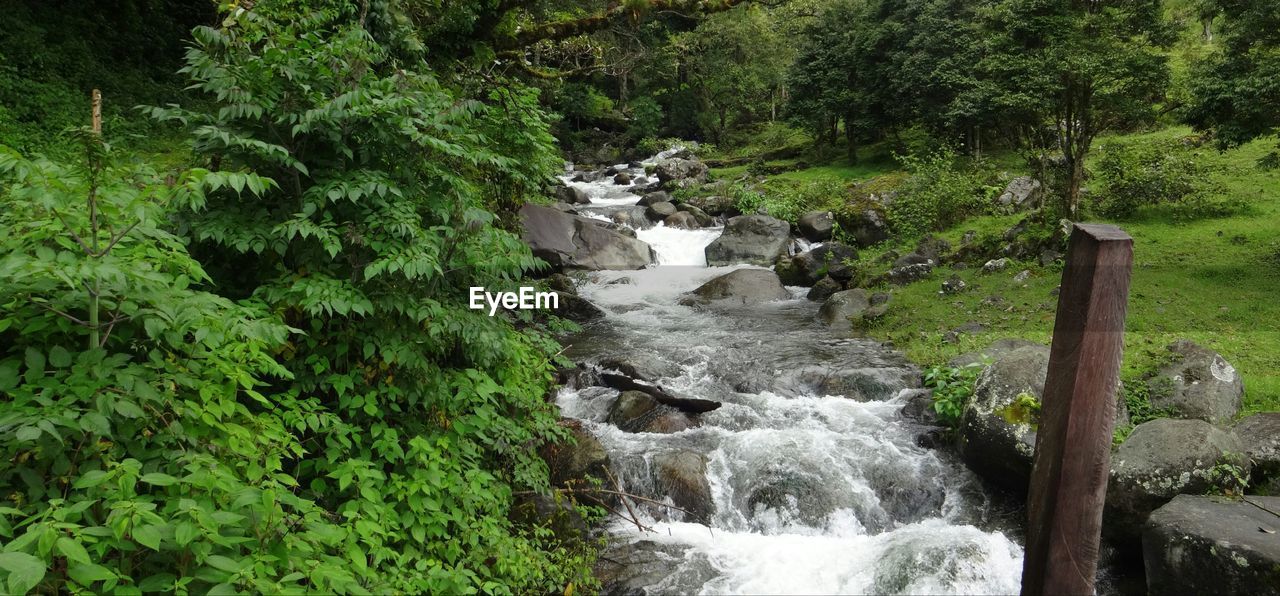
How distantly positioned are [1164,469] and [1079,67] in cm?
1070

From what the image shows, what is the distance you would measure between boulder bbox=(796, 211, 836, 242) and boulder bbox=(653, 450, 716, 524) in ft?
45.4

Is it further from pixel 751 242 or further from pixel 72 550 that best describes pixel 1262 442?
pixel 751 242

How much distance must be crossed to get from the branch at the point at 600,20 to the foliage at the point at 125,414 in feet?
26.6

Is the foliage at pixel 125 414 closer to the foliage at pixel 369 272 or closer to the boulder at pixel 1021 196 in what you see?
Result: the foliage at pixel 369 272

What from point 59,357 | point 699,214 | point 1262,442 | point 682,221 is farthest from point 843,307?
point 59,357

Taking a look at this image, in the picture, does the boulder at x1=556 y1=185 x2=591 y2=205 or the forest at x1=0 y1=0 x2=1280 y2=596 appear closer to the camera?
the forest at x1=0 y1=0 x2=1280 y2=596

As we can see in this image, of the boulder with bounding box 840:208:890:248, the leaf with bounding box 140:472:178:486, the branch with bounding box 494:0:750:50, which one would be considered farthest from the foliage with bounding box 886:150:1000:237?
the leaf with bounding box 140:472:178:486

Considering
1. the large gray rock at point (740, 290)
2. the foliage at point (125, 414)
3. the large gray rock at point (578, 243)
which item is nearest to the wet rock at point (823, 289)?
the large gray rock at point (740, 290)

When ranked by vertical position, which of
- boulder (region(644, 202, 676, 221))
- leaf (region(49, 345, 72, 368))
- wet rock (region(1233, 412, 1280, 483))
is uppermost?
boulder (region(644, 202, 676, 221))

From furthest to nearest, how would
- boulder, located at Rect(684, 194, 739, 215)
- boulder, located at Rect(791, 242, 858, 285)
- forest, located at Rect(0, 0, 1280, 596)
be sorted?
boulder, located at Rect(684, 194, 739, 215) < boulder, located at Rect(791, 242, 858, 285) < forest, located at Rect(0, 0, 1280, 596)

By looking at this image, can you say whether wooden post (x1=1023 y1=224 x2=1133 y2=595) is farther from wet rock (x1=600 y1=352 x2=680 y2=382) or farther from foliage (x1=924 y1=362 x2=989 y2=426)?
wet rock (x1=600 y1=352 x2=680 y2=382)

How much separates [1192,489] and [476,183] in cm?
824

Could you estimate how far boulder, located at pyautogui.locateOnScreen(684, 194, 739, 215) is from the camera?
2525cm

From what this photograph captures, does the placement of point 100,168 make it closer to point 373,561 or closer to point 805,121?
point 373,561
